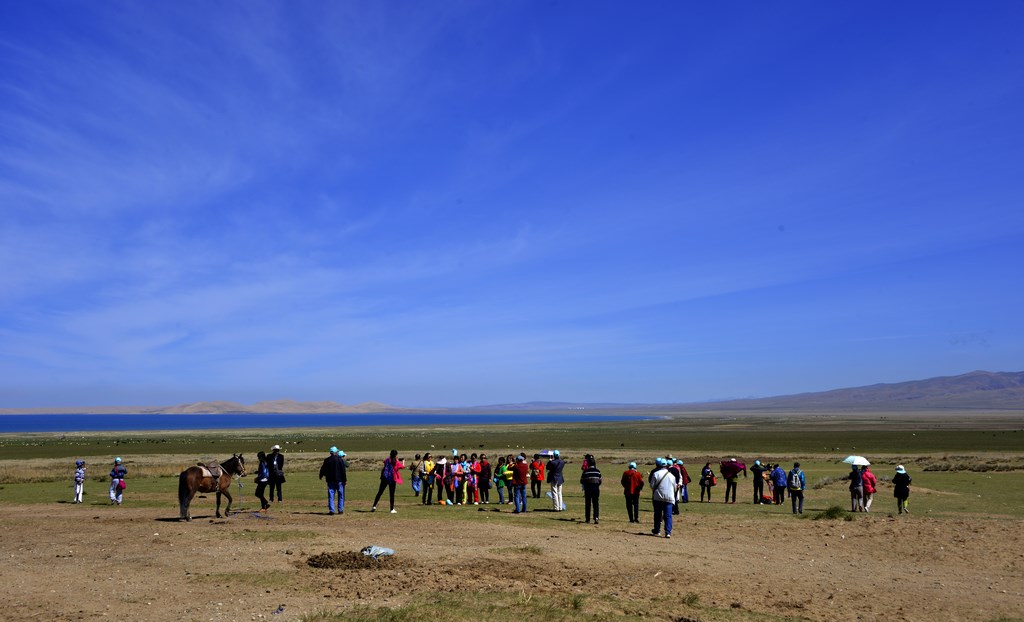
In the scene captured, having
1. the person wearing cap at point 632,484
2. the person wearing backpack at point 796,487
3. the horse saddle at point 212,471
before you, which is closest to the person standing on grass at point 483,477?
the person wearing cap at point 632,484

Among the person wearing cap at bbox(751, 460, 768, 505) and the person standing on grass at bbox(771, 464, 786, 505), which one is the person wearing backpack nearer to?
the person standing on grass at bbox(771, 464, 786, 505)

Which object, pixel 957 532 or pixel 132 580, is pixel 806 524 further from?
pixel 132 580

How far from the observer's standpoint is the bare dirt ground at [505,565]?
10.4 m

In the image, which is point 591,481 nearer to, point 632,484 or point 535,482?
point 632,484

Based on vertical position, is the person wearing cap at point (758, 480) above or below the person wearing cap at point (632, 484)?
below

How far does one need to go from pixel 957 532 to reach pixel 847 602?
7.95 meters

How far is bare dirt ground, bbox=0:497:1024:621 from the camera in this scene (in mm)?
10367

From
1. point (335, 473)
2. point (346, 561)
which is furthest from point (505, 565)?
point (335, 473)

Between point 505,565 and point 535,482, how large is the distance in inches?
501

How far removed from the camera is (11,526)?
1759 centimetres

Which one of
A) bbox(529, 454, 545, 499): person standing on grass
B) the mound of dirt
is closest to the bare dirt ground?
the mound of dirt

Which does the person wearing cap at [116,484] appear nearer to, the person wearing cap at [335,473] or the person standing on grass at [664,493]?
the person wearing cap at [335,473]

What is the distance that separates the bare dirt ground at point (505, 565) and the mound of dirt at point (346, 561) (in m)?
0.05

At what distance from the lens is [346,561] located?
12.7 metres
